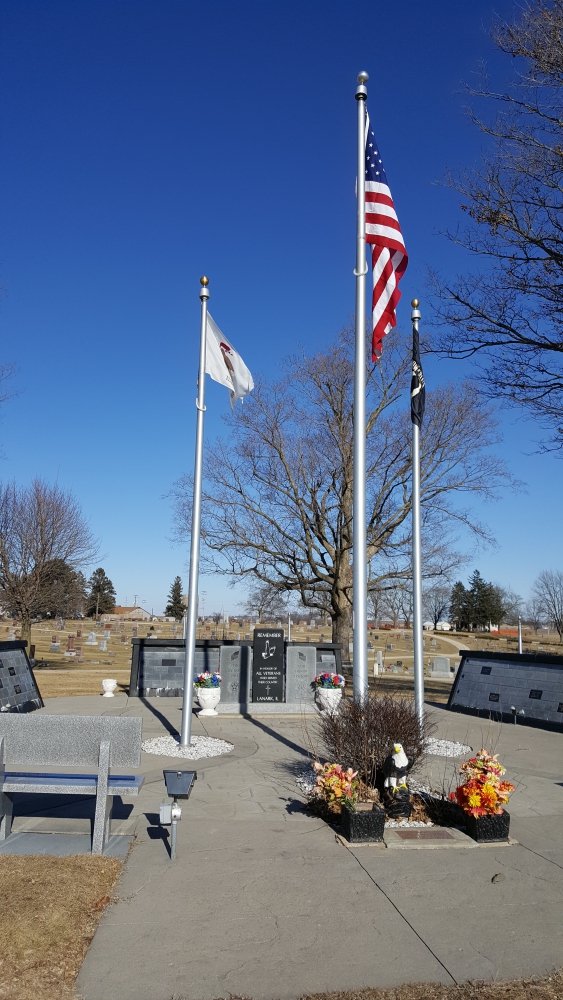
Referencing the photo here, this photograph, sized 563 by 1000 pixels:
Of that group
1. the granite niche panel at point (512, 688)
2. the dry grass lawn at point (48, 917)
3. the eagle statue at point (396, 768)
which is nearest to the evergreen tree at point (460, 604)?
the granite niche panel at point (512, 688)

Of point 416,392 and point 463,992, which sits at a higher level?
point 416,392

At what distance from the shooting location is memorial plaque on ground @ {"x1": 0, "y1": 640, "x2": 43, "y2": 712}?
1343cm

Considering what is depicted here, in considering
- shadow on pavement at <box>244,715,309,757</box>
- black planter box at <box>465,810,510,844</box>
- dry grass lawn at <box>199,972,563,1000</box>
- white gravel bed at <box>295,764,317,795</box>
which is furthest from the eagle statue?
shadow on pavement at <box>244,715,309,757</box>

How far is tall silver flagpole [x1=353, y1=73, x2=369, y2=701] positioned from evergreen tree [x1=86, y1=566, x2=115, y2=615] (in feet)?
262

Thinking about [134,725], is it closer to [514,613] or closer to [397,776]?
[397,776]

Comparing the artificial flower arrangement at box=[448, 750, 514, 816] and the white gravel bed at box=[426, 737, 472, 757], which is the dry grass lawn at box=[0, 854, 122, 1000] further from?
the white gravel bed at box=[426, 737, 472, 757]

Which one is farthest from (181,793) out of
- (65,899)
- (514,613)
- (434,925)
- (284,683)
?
(514,613)

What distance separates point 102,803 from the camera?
222 inches

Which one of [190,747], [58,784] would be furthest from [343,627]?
[58,784]

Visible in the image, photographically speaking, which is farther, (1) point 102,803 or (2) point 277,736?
(2) point 277,736

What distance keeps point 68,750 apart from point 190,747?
4651 mm

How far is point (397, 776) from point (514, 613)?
99.4 metres

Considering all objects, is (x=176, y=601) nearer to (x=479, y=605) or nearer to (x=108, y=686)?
(x=479, y=605)

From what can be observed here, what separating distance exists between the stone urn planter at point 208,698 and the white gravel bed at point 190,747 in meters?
2.78
